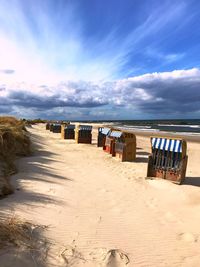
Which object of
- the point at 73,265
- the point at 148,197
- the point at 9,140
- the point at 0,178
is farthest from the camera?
the point at 9,140

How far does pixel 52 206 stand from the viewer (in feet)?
22.3

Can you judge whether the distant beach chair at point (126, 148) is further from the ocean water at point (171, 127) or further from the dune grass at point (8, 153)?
the ocean water at point (171, 127)

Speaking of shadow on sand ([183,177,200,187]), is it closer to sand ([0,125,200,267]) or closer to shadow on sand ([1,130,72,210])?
sand ([0,125,200,267])

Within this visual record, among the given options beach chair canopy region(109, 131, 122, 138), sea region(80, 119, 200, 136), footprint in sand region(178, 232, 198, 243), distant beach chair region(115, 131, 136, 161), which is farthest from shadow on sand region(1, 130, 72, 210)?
sea region(80, 119, 200, 136)

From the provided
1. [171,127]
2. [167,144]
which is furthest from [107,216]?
[171,127]

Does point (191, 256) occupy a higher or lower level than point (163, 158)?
lower

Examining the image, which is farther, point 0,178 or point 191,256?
point 0,178

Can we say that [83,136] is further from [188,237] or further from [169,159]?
[188,237]

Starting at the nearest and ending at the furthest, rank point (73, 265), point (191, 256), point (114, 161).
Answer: point (73, 265), point (191, 256), point (114, 161)

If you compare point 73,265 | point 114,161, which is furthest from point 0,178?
point 114,161

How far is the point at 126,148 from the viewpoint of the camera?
15.1 metres

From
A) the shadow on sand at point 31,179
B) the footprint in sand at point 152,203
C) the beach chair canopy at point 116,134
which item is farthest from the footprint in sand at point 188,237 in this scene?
the beach chair canopy at point 116,134

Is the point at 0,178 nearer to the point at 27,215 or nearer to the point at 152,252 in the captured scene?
the point at 27,215

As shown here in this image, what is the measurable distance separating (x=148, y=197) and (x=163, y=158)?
9.40ft
